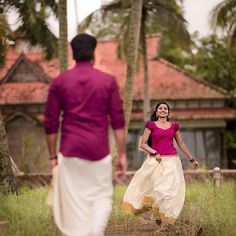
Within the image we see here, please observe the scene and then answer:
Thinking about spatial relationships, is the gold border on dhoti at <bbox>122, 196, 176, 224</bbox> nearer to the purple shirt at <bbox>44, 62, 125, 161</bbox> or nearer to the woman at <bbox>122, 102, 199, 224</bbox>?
the woman at <bbox>122, 102, 199, 224</bbox>

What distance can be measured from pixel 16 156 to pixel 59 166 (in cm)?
2183

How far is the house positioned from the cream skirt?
56.2 feet

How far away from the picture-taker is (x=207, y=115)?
25703 mm

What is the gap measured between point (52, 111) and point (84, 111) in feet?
0.82

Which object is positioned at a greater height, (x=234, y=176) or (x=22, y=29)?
(x=22, y=29)

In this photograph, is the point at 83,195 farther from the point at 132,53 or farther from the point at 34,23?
the point at 34,23

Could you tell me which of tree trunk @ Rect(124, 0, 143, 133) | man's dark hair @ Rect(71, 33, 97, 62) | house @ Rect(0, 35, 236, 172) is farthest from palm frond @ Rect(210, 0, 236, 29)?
man's dark hair @ Rect(71, 33, 97, 62)

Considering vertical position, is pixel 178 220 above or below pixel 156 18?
below

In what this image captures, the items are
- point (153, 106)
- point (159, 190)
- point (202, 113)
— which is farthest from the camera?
point (153, 106)

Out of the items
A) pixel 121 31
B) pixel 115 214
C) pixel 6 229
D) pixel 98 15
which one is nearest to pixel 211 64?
pixel 121 31

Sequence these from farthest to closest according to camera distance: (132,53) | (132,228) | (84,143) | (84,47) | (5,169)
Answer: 1. (132,53)
2. (5,169)
3. (132,228)
4. (84,47)
5. (84,143)

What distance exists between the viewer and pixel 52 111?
4.80 meters

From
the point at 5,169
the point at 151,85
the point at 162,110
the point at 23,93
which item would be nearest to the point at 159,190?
the point at 162,110

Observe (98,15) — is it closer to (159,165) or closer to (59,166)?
(159,165)
